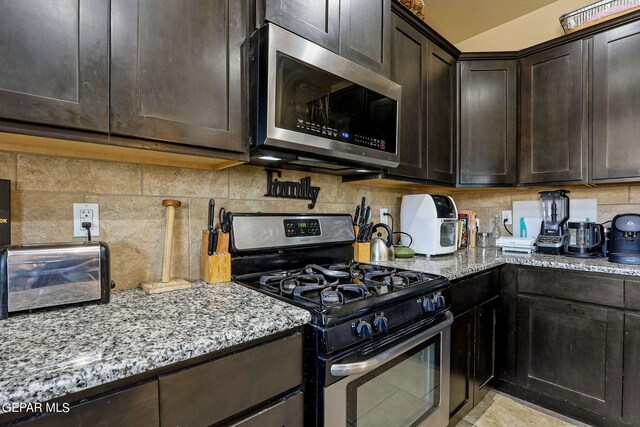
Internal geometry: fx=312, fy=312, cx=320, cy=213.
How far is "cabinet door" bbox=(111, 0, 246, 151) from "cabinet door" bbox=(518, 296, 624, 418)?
198 cm


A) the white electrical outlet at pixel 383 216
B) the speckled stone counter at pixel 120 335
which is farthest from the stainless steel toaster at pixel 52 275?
the white electrical outlet at pixel 383 216

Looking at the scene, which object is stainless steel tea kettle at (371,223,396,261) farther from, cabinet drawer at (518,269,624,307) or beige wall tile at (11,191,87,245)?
beige wall tile at (11,191,87,245)

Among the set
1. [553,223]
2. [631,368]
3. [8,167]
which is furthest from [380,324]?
[553,223]

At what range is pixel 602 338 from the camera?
1684 millimetres

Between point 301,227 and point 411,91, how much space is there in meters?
1.11

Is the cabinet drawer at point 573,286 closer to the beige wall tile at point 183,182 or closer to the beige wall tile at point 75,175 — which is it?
the beige wall tile at point 183,182

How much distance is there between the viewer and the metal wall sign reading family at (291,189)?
160 centimetres

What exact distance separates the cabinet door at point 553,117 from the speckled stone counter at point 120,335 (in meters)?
2.15

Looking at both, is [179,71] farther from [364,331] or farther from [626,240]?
[626,240]

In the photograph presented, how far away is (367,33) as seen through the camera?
1499 millimetres

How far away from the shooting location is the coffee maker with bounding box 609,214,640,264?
70.4 inches

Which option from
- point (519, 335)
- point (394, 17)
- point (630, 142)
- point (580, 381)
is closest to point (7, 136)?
point (394, 17)

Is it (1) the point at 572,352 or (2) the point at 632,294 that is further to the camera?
(1) the point at 572,352

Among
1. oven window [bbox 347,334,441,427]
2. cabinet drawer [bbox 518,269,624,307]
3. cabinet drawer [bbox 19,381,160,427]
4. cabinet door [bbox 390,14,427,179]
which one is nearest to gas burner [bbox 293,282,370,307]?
oven window [bbox 347,334,441,427]
